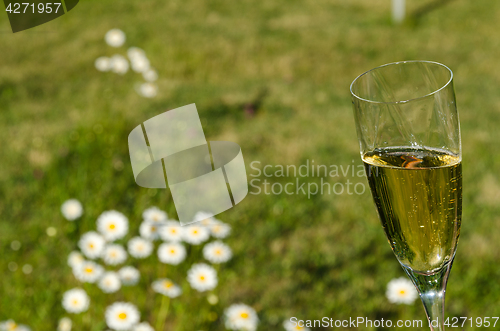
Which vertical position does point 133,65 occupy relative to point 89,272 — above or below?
below

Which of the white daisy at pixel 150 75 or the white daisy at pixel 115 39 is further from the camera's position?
the white daisy at pixel 115 39

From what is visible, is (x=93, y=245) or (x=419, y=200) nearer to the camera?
(x=419, y=200)

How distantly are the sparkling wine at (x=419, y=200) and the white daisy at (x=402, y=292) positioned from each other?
1.20 meters

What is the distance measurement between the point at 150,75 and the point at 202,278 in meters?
3.40

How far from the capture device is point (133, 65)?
520 centimetres

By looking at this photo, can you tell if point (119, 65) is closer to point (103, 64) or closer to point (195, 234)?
point (103, 64)

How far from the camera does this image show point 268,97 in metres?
4.69

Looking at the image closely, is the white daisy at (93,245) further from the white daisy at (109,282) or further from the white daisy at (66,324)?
the white daisy at (66,324)

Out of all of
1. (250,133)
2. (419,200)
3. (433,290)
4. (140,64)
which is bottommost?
(250,133)

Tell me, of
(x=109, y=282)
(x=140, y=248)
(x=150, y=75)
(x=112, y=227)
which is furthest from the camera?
(x=150, y=75)

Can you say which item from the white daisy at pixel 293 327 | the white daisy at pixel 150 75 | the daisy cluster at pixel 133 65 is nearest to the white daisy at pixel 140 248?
the white daisy at pixel 293 327

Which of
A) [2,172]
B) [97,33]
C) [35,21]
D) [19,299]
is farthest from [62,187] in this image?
[35,21]

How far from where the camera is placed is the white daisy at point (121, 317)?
1828 mm

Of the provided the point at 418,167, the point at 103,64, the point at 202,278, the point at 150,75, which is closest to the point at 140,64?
the point at 150,75
